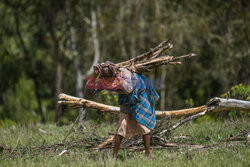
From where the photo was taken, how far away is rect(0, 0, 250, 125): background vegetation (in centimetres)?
1859

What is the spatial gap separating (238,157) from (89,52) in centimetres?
1899

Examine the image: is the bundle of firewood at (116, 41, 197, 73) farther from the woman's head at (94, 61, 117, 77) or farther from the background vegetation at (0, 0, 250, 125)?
the background vegetation at (0, 0, 250, 125)

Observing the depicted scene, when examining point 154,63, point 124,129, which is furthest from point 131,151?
point 154,63

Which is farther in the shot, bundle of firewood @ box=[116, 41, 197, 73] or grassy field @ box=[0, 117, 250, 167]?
bundle of firewood @ box=[116, 41, 197, 73]

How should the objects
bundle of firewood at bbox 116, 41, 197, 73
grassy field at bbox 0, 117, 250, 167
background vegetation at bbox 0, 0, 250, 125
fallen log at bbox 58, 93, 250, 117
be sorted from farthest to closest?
background vegetation at bbox 0, 0, 250, 125 < fallen log at bbox 58, 93, 250, 117 < bundle of firewood at bbox 116, 41, 197, 73 < grassy field at bbox 0, 117, 250, 167

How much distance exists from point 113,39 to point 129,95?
61.4 feet

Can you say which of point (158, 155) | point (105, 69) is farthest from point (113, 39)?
point (105, 69)

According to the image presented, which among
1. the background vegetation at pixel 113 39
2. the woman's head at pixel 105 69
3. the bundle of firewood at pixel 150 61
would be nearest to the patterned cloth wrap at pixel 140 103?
the bundle of firewood at pixel 150 61

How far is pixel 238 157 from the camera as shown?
502cm

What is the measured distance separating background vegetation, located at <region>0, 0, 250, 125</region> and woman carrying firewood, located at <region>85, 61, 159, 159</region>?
470 inches

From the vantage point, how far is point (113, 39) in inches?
939

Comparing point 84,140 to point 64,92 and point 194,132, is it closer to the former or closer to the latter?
point 64,92

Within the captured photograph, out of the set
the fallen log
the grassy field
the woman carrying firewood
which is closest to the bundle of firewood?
the woman carrying firewood

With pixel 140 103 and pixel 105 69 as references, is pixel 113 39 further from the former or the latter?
pixel 105 69
